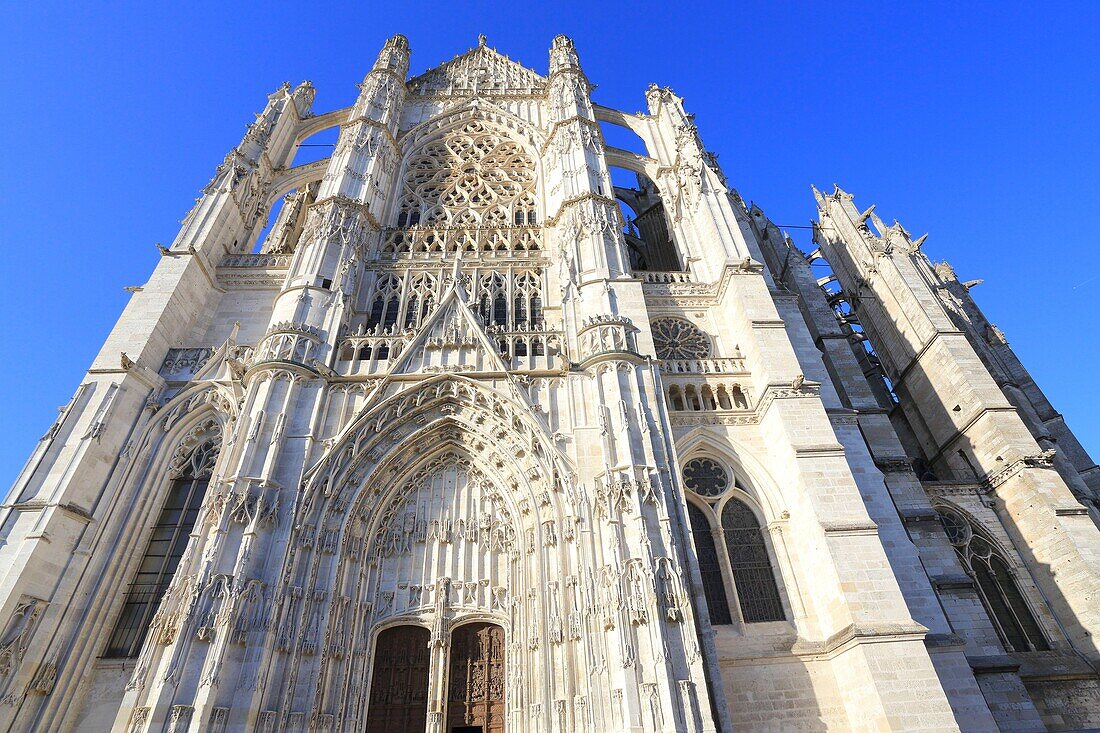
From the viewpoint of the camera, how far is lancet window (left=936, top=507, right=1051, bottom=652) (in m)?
13.9

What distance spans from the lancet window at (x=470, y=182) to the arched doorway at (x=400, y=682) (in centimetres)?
1242

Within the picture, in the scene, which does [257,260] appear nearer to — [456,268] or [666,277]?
[456,268]

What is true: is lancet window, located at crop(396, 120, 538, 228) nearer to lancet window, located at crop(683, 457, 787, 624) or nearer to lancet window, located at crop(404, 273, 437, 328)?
lancet window, located at crop(404, 273, 437, 328)

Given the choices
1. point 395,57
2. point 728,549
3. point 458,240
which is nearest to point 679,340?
point 728,549

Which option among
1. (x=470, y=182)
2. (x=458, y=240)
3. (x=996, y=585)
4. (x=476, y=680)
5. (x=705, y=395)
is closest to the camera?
(x=476, y=680)

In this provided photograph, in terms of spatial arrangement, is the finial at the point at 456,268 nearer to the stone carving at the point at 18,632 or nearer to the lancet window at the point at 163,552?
the lancet window at the point at 163,552

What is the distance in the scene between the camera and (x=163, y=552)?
12.1m

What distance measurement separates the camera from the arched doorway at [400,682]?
10.5 m

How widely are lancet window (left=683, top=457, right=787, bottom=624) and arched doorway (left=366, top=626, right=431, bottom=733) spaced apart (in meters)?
5.67

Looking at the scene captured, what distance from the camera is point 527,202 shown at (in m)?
20.2

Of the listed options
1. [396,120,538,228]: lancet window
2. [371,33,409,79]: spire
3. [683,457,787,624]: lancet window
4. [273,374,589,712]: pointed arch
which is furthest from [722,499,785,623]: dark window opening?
[371,33,409,79]: spire

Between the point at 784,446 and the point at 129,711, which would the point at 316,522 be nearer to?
the point at 129,711

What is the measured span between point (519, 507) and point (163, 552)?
7456mm

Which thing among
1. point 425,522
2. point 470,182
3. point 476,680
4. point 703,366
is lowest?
point 476,680
